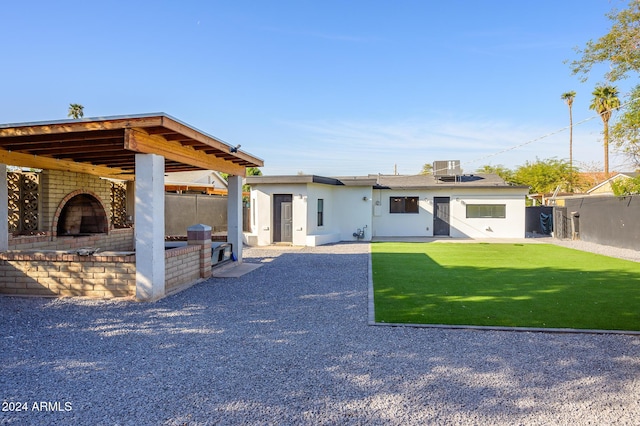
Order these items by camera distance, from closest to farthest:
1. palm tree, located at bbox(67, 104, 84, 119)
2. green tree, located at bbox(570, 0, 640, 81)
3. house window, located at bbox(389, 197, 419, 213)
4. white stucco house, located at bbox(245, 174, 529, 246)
→ green tree, located at bbox(570, 0, 640, 81) → white stucco house, located at bbox(245, 174, 529, 246) → house window, located at bbox(389, 197, 419, 213) → palm tree, located at bbox(67, 104, 84, 119)

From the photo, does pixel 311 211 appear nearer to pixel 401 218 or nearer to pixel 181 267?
pixel 401 218

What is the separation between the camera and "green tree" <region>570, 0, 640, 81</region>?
5.77 meters

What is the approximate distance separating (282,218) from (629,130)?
12.8 m

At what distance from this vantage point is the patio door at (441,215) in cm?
2120

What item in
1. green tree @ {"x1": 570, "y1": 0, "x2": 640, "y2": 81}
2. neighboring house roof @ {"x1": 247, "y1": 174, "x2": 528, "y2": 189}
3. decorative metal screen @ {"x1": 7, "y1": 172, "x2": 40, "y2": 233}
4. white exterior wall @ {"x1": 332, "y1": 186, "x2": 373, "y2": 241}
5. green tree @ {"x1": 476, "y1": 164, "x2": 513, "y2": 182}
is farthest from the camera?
green tree @ {"x1": 476, "y1": 164, "x2": 513, "y2": 182}

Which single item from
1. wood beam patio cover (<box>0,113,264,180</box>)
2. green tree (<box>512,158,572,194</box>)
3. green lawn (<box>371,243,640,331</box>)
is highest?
green tree (<box>512,158,572,194</box>)

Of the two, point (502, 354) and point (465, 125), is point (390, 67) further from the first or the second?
point (502, 354)

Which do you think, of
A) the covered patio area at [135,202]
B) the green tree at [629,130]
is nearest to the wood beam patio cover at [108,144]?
the covered patio area at [135,202]

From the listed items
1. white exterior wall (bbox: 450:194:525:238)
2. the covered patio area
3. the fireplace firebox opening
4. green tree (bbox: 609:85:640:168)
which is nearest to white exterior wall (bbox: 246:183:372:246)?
white exterior wall (bbox: 450:194:525:238)

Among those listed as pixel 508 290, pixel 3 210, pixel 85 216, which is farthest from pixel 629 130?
pixel 85 216

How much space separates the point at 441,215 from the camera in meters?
21.2

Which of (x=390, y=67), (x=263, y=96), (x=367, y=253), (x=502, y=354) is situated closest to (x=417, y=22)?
(x=390, y=67)

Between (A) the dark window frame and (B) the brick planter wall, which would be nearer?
(B) the brick planter wall

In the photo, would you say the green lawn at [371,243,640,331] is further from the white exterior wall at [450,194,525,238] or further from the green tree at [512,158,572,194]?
the green tree at [512,158,572,194]
